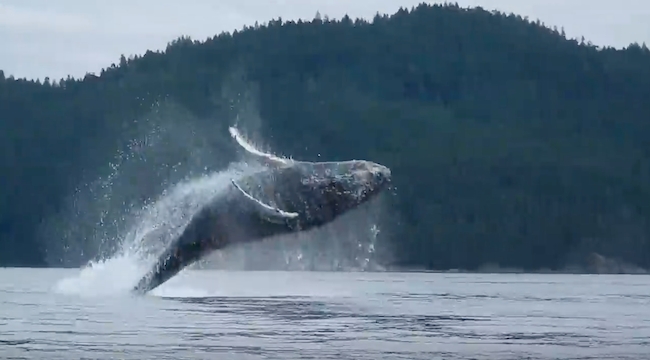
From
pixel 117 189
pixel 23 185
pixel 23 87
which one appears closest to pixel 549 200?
pixel 117 189

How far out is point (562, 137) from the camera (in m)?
181

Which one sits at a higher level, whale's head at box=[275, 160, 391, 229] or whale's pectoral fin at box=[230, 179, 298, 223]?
whale's head at box=[275, 160, 391, 229]

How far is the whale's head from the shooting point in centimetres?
2983

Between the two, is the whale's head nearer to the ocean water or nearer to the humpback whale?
the humpback whale

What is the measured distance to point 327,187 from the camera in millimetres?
30078

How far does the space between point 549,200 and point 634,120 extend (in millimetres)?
44487

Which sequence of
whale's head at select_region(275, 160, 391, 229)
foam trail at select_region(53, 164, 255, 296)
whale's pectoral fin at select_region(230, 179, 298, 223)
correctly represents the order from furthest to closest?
foam trail at select_region(53, 164, 255, 296) < whale's pectoral fin at select_region(230, 179, 298, 223) < whale's head at select_region(275, 160, 391, 229)

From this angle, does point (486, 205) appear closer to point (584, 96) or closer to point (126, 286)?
point (584, 96)

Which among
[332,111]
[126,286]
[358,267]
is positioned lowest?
[358,267]

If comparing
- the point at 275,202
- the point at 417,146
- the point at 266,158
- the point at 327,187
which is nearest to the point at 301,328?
the point at 327,187

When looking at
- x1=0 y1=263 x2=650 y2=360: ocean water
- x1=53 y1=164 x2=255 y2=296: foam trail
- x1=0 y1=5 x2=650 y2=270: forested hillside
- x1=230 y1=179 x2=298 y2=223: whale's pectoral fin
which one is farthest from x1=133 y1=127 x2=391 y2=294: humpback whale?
x1=0 y1=5 x2=650 y2=270: forested hillside

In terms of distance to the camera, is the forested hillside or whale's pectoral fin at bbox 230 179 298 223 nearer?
whale's pectoral fin at bbox 230 179 298 223

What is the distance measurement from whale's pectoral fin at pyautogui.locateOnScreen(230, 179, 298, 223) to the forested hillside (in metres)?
94.1

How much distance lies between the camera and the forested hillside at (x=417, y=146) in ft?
454
